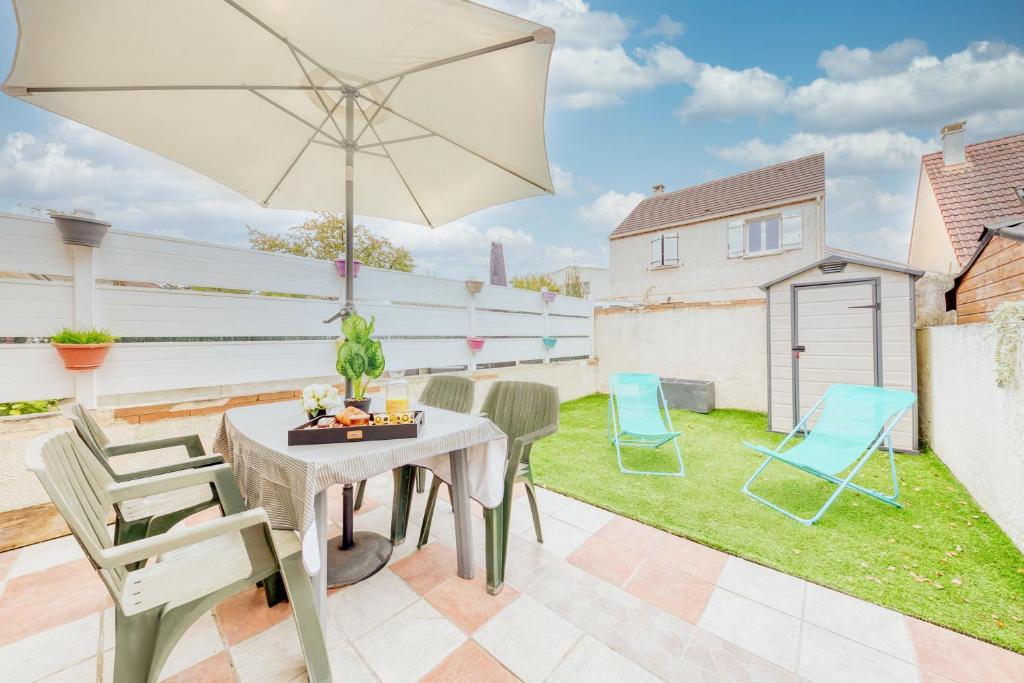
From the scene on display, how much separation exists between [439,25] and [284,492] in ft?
7.36

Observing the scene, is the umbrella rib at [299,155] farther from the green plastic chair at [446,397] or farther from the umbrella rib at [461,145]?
the green plastic chair at [446,397]

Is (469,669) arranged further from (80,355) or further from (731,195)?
(731,195)

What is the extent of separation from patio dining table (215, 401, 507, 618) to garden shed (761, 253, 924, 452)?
468 centimetres

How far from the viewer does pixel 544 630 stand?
5.71 feet

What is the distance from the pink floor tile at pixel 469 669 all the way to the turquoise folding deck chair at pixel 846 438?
2169mm

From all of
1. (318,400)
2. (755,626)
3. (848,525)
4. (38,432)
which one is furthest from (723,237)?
(38,432)

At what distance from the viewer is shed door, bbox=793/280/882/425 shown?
439 centimetres

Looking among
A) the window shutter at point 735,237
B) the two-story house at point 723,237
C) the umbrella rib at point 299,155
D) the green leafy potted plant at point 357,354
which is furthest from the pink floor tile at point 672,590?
the window shutter at point 735,237

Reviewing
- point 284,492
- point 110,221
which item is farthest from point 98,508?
point 110,221

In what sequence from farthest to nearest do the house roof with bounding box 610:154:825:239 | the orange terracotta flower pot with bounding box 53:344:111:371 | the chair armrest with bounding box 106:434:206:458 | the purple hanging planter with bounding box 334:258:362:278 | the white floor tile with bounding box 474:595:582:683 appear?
the house roof with bounding box 610:154:825:239 → the purple hanging planter with bounding box 334:258:362:278 → the orange terracotta flower pot with bounding box 53:344:111:371 → the chair armrest with bounding box 106:434:206:458 → the white floor tile with bounding box 474:595:582:683

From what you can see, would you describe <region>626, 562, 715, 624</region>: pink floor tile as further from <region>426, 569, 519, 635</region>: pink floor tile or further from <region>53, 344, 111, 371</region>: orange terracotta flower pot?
<region>53, 344, 111, 371</region>: orange terracotta flower pot

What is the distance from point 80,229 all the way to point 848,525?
222 inches

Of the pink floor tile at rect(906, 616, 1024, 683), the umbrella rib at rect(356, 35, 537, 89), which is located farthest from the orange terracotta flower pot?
the pink floor tile at rect(906, 616, 1024, 683)

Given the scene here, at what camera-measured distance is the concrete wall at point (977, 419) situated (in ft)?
7.83
